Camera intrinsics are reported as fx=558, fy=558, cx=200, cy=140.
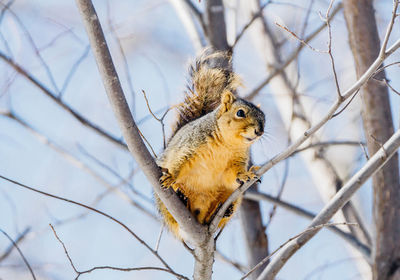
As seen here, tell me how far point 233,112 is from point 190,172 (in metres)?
0.29

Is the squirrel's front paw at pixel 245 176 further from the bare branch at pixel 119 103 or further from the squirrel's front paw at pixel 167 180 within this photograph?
the bare branch at pixel 119 103

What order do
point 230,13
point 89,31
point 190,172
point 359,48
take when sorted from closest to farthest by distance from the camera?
point 89,31 < point 190,172 < point 359,48 < point 230,13

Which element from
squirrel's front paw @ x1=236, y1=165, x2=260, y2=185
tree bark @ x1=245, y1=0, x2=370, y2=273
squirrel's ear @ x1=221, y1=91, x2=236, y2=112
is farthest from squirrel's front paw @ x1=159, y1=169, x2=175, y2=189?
tree bark @ x1=245, y1=0, x2=370, y2=273

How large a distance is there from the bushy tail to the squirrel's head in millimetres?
307

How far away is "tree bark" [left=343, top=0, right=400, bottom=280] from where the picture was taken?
7.09 feet

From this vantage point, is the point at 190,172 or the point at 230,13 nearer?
the point at 190,172

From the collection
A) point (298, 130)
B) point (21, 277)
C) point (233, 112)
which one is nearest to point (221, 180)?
point (233, 112)

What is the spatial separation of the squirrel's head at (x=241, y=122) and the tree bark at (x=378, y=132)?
0.46 metres

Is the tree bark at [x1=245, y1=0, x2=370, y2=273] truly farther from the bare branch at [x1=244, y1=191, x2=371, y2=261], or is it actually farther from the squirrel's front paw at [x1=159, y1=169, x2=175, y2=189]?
the squirrel's front paw at [x1=159, y1=169, x2=175, y2=189]

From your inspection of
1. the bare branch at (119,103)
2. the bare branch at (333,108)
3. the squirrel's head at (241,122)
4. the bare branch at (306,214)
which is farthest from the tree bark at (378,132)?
the bare branch at (119,103)

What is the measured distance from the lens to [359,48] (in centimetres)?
226

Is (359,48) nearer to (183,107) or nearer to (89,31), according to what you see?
(183,107)

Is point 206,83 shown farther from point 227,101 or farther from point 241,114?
point 241,114

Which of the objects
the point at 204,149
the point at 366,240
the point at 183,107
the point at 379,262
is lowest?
the point at 379,262
